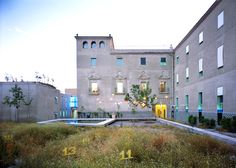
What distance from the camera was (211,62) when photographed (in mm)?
15586

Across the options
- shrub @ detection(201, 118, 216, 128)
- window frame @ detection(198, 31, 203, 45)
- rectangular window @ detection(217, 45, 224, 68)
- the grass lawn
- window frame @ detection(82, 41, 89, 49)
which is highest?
window frame @ detection(82, 41, 89, 49)

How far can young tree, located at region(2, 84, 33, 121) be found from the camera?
17108mm

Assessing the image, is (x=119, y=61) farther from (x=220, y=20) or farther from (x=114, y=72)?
(x=220, y=20)

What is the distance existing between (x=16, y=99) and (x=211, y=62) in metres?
18.5

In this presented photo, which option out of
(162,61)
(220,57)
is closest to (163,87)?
(162,61)

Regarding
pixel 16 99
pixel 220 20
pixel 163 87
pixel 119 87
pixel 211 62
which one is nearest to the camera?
pixel 220 20

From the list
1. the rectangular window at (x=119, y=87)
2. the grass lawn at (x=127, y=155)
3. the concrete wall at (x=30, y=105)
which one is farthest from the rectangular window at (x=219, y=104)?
the concrete wall at (x=30, y=105)

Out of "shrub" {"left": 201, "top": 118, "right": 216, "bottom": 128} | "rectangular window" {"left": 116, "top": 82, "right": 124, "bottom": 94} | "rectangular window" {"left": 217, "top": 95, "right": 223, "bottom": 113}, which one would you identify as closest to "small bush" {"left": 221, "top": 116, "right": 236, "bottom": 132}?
"shrub" {"left": 201, "top": 118, "right": 216, "bottom": 128}

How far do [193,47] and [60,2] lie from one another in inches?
734

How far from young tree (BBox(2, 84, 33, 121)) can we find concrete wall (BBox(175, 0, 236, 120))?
16.9 meters

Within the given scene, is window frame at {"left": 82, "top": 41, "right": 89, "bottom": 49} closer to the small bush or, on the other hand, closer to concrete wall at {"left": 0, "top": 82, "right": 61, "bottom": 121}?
concrete wall at {"left": 0, "top": 82, "right": 61, "bottom": 121}

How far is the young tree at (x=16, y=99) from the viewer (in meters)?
17.1

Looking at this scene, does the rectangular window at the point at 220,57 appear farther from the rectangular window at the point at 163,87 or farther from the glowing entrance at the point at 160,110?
the glowing entrance at the point at 160,110

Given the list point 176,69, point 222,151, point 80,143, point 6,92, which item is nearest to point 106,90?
point 176,69
